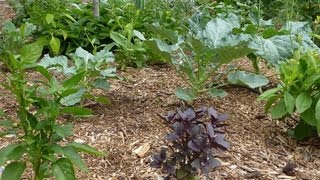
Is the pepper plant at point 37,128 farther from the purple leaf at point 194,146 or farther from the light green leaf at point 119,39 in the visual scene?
the light green leaf at point 119,39

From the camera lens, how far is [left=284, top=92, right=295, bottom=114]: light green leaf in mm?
3113

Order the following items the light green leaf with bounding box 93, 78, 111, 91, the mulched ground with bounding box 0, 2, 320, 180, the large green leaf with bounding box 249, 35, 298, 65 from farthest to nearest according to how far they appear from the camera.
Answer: the large green leaf with bounding box 249, 35, 298, 65
the light green leaf with bounding box 93, 78, 111, 91
the mulched ground with bounding box 0, 2, 320, 180

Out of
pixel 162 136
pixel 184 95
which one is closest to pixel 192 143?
pixel 162 136

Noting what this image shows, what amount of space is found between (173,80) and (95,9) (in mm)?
1379

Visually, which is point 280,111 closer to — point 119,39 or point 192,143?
point 192,143

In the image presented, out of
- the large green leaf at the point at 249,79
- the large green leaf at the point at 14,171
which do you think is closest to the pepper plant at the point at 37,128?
the large green leaf at the point at 14,171

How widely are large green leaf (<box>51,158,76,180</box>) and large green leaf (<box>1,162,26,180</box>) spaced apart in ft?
0.45

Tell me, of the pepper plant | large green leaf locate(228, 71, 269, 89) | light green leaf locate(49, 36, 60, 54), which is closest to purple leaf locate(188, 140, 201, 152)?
the pepper plant

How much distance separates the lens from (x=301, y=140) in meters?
3.30

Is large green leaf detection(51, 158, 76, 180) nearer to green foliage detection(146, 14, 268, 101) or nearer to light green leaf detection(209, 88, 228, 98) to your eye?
green foliage detection(146, 14, 268, 101)

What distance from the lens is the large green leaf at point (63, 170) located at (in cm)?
227

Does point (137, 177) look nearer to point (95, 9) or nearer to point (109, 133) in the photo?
point (109, 133)

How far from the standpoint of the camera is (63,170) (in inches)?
90.3

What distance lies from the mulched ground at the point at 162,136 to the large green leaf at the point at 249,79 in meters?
0.20
